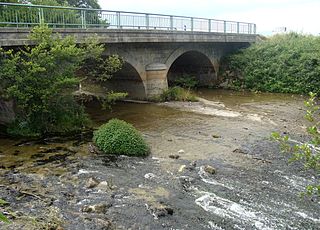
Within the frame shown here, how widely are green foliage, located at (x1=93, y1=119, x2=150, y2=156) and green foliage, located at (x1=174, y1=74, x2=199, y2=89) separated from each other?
639 inches

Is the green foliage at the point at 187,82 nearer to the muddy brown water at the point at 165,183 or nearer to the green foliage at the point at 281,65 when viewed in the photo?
the green foliage at the point at 281,65

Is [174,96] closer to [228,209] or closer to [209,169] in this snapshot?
[209,169]

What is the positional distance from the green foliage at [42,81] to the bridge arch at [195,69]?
50.0 feet

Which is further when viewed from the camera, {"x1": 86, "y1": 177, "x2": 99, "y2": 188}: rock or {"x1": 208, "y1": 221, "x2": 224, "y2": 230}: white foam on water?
{"x1": 86, "y1": 177, "x2": 99, "y2": 188}: rock

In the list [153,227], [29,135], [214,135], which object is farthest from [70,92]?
[153,227]

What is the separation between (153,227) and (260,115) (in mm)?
12337

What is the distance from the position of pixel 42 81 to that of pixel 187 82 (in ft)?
53.9

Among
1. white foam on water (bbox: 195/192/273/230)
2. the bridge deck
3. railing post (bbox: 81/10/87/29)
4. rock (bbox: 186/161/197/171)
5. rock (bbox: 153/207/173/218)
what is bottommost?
white foam on water (bbox: 195/192/273/230)

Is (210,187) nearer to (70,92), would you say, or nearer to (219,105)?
(70,92)

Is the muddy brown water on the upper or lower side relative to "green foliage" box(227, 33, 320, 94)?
lower

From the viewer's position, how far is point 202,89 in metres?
27.6

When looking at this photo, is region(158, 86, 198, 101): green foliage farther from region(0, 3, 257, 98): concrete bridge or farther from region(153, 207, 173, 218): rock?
region(153, 207, 173, 218): rock

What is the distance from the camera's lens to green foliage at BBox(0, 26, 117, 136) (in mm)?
12234

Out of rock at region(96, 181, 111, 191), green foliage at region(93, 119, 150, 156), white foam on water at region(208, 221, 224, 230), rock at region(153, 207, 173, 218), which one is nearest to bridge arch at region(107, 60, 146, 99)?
green foliage at region(93, 119, 150, 156)
